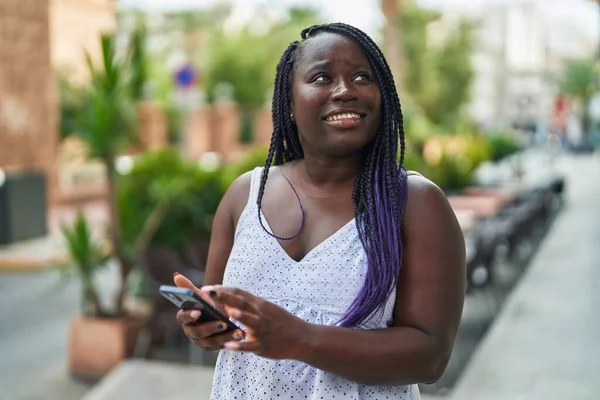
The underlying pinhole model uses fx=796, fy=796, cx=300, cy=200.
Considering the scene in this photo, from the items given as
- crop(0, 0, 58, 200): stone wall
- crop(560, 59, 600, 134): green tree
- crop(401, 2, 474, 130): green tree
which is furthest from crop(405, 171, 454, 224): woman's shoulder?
crop(560, 59, 600, 134): green tree

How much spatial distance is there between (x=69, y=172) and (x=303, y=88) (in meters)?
16.9

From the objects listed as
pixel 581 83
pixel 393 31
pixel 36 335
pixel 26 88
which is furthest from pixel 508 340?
pixel 581 83

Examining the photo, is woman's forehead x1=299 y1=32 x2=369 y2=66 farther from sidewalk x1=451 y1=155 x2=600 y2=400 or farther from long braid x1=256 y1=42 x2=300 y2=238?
sidewalk x1=451 y1=155 x2=600 y2=400

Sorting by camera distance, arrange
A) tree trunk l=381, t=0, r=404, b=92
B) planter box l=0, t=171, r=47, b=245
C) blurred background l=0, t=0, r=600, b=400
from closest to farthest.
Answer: blurred background l=0, t=0, r=600, b=400
planter box l=0, t=171, r=47, b=245
tree trunk l=381, t=0, r=404, b=92

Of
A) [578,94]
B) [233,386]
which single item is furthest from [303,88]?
[578,94]

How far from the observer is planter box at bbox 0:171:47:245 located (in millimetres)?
11930

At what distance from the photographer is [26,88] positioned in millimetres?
13375

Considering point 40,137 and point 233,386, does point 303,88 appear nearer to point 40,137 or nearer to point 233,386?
point 233,386

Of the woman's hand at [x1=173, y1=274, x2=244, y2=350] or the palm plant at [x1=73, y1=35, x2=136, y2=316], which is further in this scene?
the palm plant at [x1=73, y1=35, x2=136, y2=316]

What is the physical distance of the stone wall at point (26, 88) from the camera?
12859mm

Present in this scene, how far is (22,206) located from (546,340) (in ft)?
28.9

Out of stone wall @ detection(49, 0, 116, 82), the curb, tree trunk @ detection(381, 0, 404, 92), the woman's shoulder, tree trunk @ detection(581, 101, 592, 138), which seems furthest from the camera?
tree trunk @ detection(581, 101, 592, 138)

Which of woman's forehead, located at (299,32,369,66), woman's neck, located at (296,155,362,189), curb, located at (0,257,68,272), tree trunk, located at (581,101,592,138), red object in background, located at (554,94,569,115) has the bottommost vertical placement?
tree trunk, located at (581,101,592,138)

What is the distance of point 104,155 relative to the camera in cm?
569
